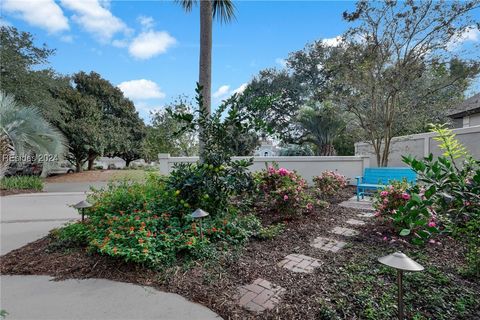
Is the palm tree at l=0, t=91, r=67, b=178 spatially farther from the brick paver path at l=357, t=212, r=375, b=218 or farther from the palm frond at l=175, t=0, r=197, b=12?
the brick paver path at l=357, t=212, r=375, b=218

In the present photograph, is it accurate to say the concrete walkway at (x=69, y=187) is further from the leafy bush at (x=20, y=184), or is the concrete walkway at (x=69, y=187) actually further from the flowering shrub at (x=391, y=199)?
the flowering shrub at (x=391, y=199)

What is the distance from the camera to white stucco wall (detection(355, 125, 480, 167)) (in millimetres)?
6535

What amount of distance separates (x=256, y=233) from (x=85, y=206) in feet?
8.59

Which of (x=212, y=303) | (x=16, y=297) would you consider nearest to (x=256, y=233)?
(x=212, y=303)

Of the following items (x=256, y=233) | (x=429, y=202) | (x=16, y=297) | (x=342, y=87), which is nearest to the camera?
(x=429, y=202)

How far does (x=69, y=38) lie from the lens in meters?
6.20

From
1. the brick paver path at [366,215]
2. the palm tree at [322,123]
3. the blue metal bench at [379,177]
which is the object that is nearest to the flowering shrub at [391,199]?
the brick paver path at [366,215]

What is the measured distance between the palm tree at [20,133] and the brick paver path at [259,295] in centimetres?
993

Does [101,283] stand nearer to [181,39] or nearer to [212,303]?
[212,303]

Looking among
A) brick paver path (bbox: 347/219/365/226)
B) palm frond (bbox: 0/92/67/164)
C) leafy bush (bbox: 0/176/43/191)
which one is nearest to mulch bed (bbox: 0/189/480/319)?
brick paver path (bbox: 347/219/365/226)

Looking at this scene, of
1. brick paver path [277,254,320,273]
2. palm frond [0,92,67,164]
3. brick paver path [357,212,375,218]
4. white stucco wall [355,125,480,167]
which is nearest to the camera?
brick paver path [277,254,320,273]

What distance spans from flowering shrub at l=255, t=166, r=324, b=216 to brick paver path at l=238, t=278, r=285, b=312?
201 centimetres

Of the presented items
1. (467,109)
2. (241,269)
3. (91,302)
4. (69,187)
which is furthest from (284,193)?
(467,109)

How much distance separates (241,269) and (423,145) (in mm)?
8425
